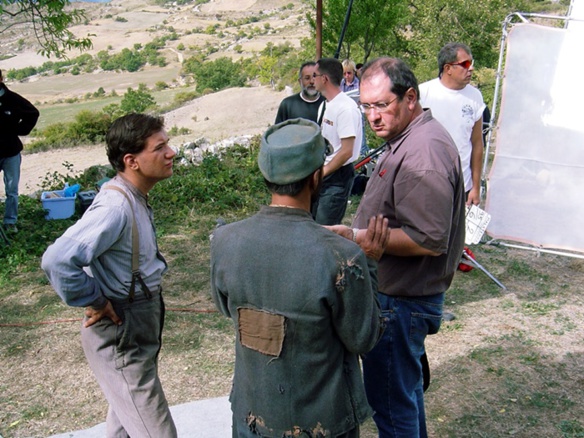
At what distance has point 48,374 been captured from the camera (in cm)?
403

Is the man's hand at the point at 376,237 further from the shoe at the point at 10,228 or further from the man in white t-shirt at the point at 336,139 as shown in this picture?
the shoe at the point at 10,228

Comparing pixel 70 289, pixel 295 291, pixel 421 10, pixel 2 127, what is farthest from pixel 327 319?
pixel 421 10

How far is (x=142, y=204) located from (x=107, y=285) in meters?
0.40

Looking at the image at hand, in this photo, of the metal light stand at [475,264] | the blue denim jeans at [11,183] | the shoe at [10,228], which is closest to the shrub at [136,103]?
the blue denim jeans at [11,183]

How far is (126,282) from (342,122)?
2.71 meters

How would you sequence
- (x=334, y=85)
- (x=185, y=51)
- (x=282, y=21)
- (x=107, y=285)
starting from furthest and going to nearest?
(x=282, y=21) < (x=185, y=51) < (x=334, y=85) < (x=107, y=285)

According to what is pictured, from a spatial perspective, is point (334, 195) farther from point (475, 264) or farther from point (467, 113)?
point (475, 264)

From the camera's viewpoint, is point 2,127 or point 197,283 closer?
point 197,283

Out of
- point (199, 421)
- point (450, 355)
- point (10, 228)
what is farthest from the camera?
point (10, 228)

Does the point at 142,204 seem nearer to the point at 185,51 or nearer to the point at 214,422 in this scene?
the point at 214,422

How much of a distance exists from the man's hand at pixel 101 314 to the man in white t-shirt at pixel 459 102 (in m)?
3.26

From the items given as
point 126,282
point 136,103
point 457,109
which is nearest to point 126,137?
point 126,282

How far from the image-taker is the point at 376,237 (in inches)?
78.4

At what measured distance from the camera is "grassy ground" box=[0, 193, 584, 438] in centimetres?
346
